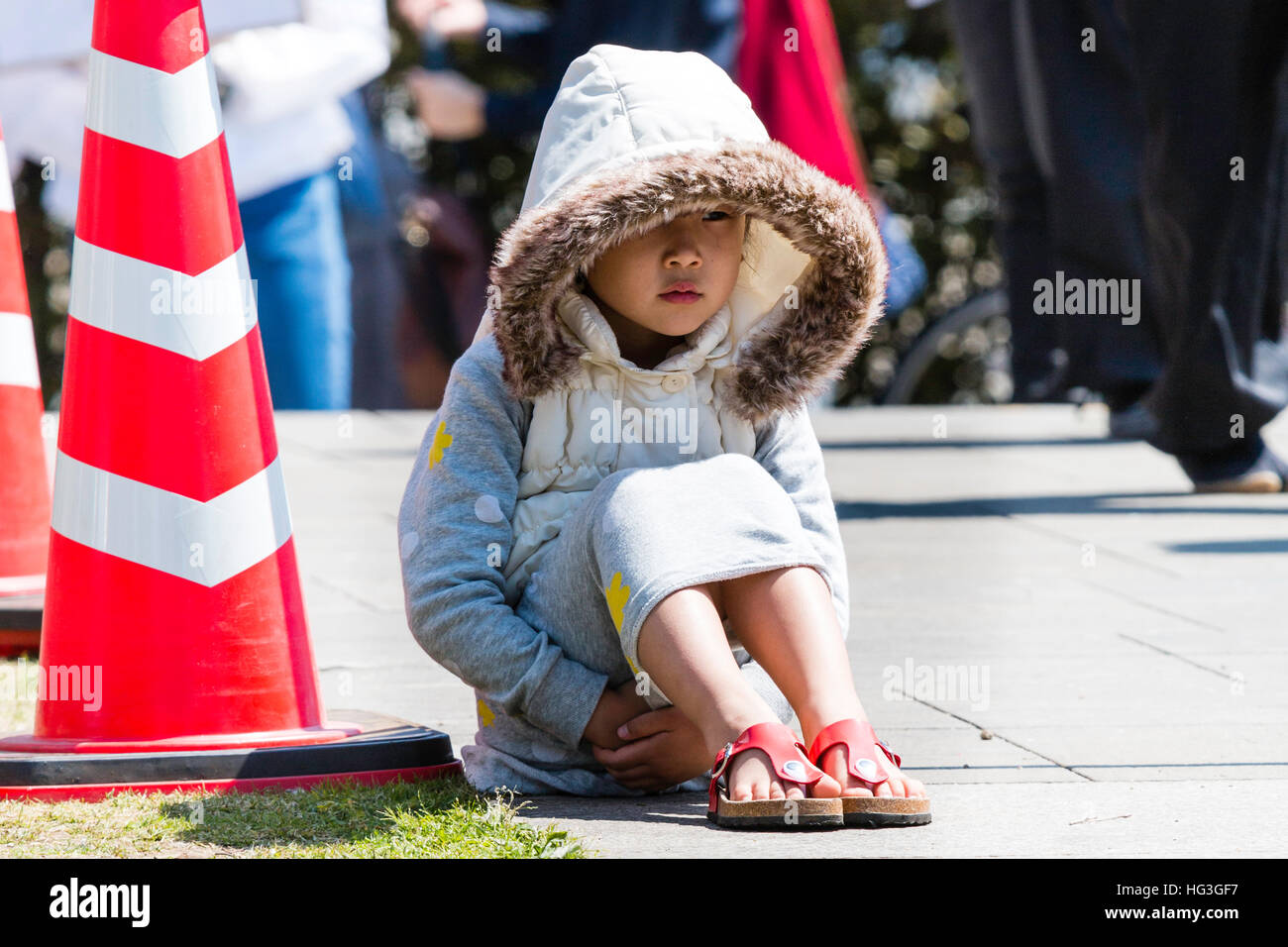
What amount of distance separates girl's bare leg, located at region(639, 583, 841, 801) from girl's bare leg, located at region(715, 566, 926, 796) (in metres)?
A: 0.04

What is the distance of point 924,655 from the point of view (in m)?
4.26

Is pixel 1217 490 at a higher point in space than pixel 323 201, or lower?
lower

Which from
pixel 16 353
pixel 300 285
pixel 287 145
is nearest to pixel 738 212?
pixel 16 353

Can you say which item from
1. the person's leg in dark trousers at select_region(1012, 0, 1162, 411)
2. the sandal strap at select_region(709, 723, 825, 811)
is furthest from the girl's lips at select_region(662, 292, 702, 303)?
the person's leg in dark trousers at select_region(1012, 0, 1162, 411)

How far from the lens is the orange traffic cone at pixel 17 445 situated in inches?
176

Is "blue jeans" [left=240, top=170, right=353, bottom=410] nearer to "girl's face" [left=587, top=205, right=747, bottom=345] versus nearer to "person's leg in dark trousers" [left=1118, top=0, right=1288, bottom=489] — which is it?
"person's leg in dark trousers" [left=1118, top=0, right=1288, bottom=489]

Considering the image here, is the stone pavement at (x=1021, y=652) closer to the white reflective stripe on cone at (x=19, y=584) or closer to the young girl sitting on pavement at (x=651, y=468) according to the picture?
the young girl sitting on pavement at (x=651, y=468)

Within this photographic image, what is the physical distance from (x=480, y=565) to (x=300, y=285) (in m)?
2.91

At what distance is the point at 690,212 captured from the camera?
309 centimetres

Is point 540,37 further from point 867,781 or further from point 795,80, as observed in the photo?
point 867,781
